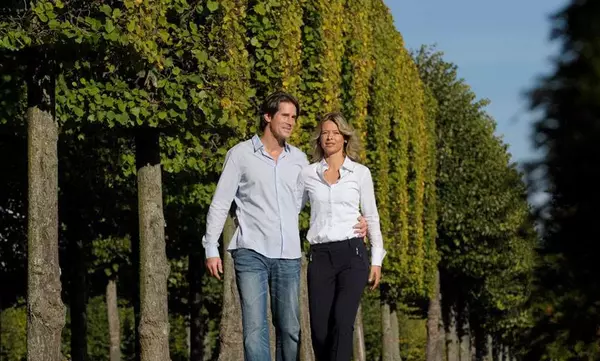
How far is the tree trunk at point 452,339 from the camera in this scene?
180 feet

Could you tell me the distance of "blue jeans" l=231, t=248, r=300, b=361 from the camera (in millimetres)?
9961

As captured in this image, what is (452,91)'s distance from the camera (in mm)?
52219

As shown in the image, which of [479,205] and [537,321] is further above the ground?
[479,205]

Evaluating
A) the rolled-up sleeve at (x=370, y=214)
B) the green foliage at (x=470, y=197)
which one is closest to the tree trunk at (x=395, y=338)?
the green foliage at (x=470, y=197)

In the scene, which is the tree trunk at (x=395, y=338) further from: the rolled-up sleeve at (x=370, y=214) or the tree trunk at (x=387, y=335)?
the rolled-up sleeve at (x=370, y=214)

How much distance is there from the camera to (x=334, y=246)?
11008 millimetres

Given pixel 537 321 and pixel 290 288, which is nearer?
pixel 537 321

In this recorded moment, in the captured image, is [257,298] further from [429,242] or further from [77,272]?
[429,242]

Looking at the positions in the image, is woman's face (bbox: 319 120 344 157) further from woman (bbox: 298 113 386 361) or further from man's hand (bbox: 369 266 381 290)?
man's hand (bbox: 369 266 381 290)

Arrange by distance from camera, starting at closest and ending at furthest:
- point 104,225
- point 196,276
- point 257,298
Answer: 1. point 257,298
2. point 104,225
3. point 196,276

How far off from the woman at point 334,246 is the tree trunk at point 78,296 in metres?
17.1

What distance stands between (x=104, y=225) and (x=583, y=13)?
87.7 ft

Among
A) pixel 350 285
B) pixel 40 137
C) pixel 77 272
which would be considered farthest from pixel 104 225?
pixel 350 285

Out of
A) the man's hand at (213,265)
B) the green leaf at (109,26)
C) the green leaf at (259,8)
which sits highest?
the green leaf at (259,8)
